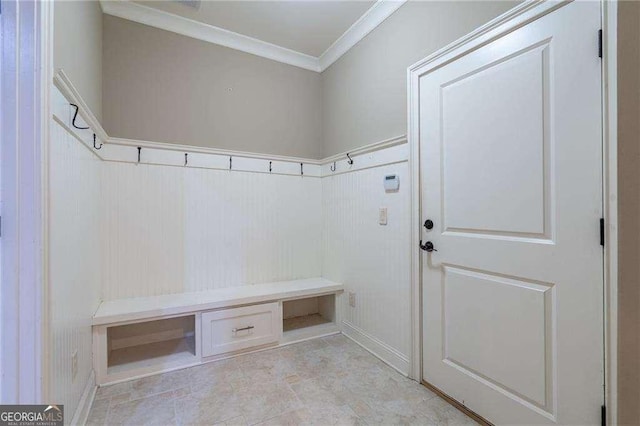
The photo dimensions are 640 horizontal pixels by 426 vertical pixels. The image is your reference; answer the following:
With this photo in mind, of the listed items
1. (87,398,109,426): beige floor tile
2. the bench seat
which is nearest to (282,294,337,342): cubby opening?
the bench seat

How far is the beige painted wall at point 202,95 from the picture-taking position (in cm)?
225

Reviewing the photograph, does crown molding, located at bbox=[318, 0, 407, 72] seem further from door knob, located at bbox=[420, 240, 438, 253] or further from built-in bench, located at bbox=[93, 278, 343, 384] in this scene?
built-in bench, located at bbox=[93, 278, 343, 384]

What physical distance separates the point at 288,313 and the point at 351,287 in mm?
804

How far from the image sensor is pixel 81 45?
162 cm

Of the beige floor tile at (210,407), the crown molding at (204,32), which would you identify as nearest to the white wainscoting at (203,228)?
the beige floor tile at (210,407)

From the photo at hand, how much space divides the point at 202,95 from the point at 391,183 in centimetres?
180

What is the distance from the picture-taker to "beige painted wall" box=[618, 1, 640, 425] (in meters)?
1.06

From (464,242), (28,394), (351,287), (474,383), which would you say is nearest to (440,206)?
(464,242)

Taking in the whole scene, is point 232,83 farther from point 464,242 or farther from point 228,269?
point 464,242

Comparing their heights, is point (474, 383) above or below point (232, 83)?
below

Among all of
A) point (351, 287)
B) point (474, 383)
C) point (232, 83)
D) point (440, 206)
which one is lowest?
point (474, 383)

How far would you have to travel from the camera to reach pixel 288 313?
2.98 m

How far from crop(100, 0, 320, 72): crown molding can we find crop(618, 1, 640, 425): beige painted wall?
7.93 ft

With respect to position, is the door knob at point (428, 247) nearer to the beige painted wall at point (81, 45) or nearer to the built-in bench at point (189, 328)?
the built-in bench at point (189, 328)
